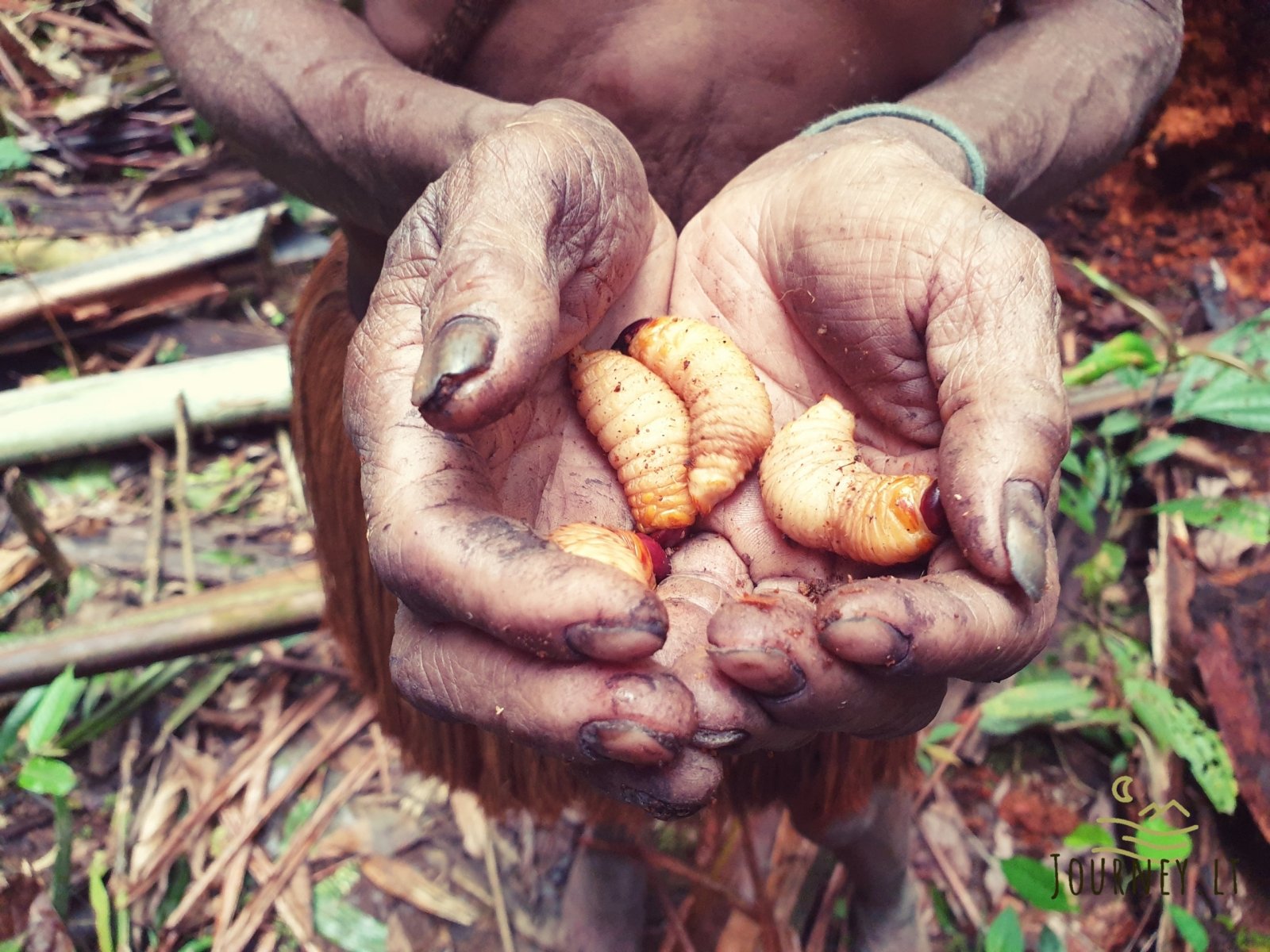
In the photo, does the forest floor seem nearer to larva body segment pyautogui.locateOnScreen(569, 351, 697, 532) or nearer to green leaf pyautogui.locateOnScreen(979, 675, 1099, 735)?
green leaf pyautogui.locateOnScreen(979, 675, 1099, 735)

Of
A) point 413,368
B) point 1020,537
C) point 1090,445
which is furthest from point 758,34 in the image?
point 1090,445

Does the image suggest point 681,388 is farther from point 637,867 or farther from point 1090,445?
point 1090,445

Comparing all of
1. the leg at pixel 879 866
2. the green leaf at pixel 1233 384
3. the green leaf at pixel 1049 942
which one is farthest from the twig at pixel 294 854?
the green leaf at pixel 1233 384

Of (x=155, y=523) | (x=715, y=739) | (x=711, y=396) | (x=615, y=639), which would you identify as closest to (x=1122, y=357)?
(x=711, y=396)

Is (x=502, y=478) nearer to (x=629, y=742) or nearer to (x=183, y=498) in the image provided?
(x=629, y=742)

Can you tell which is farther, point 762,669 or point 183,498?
point 183,498

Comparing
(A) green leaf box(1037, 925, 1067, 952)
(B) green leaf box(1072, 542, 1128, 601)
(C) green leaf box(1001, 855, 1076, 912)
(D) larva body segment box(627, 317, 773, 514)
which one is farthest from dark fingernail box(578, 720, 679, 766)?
(B) green leaf box(1072, 542, 1128, 601)
